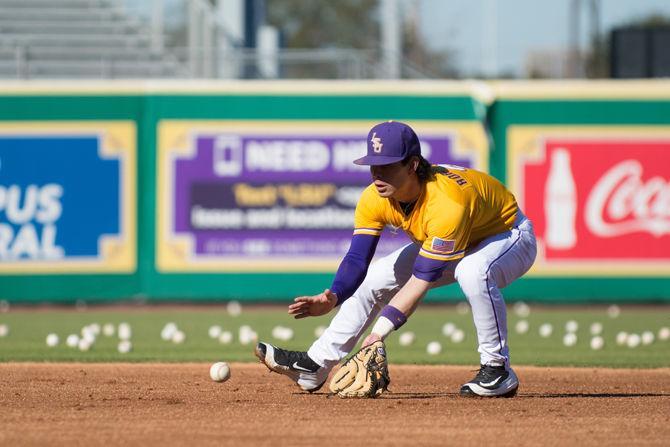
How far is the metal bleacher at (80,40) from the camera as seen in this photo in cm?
2116

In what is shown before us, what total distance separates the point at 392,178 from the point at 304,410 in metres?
1.46

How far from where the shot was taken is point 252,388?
8578 mm

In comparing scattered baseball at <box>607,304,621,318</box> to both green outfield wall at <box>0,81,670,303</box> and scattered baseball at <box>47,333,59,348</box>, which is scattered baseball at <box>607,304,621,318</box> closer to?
green outfield wall at <box>0,81,670,303</box>

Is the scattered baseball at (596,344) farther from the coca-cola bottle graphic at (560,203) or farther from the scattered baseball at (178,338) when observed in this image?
the coca-cola bottle graphic at (560,203)

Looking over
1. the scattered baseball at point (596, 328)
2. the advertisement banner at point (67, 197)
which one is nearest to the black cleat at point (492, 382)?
the scattered baseball at point (596, 328)

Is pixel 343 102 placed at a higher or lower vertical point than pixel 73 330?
higher

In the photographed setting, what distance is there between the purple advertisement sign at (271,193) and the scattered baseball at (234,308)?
0.70 m

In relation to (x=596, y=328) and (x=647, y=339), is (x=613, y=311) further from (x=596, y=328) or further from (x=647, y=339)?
(x=647, y=339)

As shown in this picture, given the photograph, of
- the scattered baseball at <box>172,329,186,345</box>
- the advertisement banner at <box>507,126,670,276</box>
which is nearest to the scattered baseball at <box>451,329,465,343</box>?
the scattered baseball at <box>172,329,186,345</box>

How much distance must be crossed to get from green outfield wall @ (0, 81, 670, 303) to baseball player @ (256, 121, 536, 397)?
8353mm

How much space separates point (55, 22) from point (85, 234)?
7.86 metres

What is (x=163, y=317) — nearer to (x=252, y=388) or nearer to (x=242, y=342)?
(x=242, y=342)

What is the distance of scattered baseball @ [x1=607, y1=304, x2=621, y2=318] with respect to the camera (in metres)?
16.0

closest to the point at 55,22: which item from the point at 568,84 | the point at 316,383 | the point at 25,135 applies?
the point at 25,135
